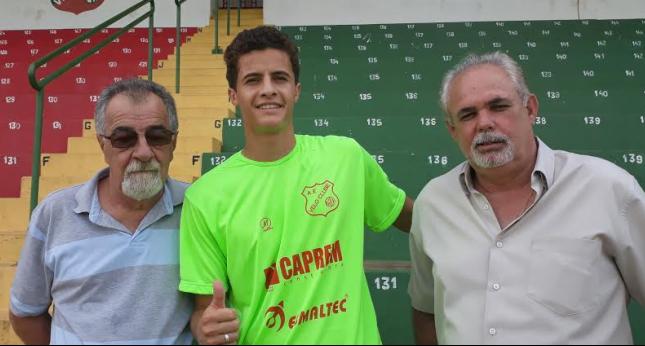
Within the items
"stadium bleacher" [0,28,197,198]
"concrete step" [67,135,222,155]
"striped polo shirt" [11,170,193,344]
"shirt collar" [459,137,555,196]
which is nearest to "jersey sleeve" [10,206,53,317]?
"striped polo shirt" [11,170,193,344]

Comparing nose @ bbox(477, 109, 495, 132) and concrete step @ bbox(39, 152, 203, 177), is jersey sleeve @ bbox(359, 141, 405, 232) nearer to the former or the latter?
nose @ bbox(477, 109, 495, 132)

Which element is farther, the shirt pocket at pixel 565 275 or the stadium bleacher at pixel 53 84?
the stadium bleacher at pixel 53 84

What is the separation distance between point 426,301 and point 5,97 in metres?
3.98

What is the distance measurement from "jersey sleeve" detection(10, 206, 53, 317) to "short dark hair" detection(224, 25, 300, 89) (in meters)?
0.57

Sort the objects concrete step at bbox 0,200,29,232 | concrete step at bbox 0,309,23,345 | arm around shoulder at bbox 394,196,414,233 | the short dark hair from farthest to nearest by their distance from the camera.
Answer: concrete step at bbox 0,200,29,232 → concrete step at bbox 0,309,23,345 → arm around shoulder at bbox 394,196,414,233 → the short dark hair

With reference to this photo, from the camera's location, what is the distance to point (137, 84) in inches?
51.4

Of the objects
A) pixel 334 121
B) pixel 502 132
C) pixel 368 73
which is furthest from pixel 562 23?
pixel 502 132

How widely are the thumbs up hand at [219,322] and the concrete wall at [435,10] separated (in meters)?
6.26

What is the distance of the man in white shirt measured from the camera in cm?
106

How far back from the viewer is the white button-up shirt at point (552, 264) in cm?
106

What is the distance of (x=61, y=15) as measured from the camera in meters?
7.12

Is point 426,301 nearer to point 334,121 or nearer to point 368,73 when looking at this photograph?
point 334,121

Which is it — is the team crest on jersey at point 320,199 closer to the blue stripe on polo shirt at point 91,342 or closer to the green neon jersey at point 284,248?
the green neon jersey at point 284,248

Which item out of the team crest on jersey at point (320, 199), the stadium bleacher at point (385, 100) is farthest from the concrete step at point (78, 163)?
the team crest on jersey at point (320, 199)
